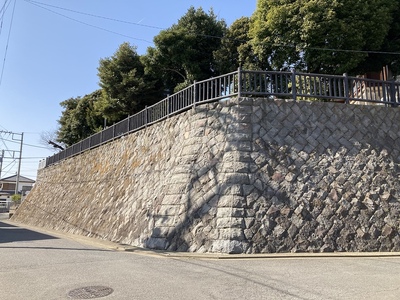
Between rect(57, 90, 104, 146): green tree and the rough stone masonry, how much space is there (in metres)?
20.4

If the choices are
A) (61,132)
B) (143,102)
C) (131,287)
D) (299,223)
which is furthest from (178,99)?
(61,132)

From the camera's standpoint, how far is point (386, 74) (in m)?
17.2

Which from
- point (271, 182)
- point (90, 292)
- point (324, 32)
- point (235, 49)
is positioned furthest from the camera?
point (235, 49)

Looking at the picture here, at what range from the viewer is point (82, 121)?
107 ft

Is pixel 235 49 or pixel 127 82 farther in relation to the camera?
pixel 127 82

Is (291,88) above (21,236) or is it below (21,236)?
above

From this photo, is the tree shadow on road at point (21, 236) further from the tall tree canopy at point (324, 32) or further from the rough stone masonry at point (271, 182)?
the tall tree canopy at point (324, 32)

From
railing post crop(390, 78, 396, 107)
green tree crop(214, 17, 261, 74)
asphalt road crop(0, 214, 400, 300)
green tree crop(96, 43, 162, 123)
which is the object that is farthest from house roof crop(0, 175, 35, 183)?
railing post crop(390, 78, 396, 107)

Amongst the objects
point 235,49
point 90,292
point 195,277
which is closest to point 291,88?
point 195,277

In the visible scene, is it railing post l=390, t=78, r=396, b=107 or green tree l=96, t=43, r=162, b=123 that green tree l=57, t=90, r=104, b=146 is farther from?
railing post l=390, t=78, r=396, b=107

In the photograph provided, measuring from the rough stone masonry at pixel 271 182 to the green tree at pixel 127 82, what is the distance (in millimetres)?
10904

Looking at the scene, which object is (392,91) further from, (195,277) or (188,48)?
(188,48)

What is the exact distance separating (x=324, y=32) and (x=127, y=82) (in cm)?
1300

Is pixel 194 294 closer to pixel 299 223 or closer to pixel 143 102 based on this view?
pixel 299 223
